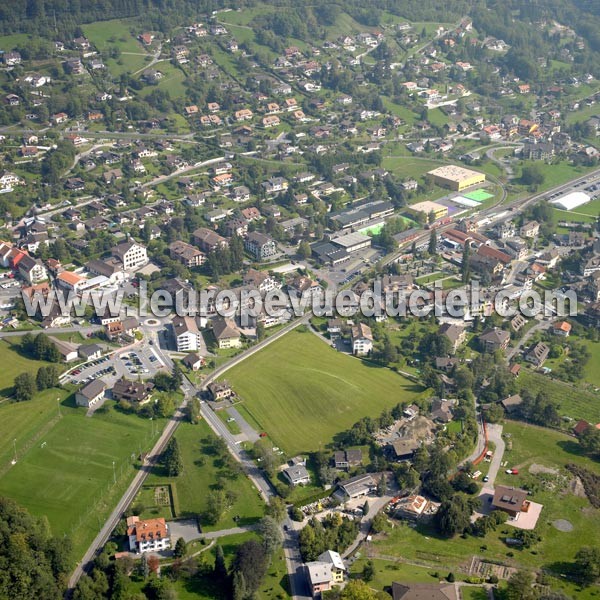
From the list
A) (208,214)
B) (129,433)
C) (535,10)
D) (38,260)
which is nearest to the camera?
(129,433)

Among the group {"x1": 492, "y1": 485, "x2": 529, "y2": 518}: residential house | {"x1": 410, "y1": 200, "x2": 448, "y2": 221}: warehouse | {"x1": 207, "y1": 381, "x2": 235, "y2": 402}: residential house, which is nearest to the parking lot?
{"x1": 207, "y1": 381, "x2": 235, "y2": 402}: residential house

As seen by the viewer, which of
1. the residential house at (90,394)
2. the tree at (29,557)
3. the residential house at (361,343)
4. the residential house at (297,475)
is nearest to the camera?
the tree at (29,557)

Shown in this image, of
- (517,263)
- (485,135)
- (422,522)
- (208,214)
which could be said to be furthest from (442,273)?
(485,135)

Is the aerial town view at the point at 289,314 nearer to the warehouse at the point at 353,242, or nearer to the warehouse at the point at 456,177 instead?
the warehouse at the point at 353,242

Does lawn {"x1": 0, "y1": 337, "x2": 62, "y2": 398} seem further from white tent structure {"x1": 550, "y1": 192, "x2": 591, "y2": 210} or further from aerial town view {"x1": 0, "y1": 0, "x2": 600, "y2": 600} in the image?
white tent structure {"x1": 550, "y1": 192, "x2": 591, "y2": 210}

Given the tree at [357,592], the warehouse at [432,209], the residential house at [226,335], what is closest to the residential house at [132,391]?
the residential house at [226,335]

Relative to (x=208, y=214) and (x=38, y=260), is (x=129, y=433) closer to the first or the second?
(x=38, y=260)

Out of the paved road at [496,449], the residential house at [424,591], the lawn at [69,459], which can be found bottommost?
the paved road at [496,449]
